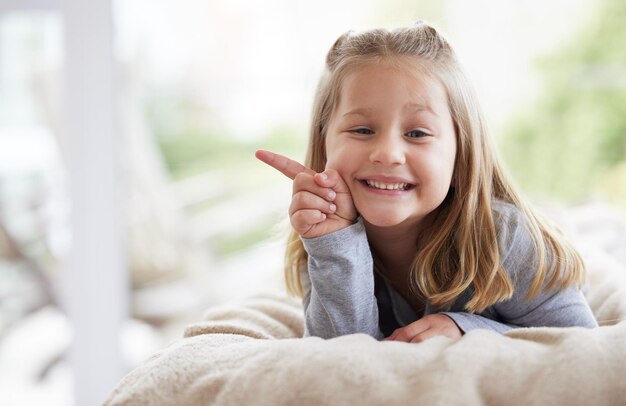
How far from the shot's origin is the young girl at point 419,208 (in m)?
1.14

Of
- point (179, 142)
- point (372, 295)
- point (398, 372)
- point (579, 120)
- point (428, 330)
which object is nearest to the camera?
point (398, 372)

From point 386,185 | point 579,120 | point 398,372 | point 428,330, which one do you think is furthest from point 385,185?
point 579,120

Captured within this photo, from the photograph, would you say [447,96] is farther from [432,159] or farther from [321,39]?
[321,39]

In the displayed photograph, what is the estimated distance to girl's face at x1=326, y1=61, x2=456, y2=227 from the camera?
1.14m

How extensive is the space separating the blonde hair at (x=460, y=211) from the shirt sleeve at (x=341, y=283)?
120 millimetres

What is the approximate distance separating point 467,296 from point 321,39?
6.96 feet

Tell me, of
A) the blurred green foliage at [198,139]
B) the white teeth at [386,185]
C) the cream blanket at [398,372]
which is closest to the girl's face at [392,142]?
the white teeth at [386,185]

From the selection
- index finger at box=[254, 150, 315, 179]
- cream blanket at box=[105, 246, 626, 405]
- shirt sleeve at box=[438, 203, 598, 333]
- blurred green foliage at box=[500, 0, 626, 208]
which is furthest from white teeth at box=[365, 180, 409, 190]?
blurred green foliage at box=[500, 0, 626, 208]

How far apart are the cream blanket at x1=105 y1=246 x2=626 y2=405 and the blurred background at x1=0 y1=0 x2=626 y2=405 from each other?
0.62 meters

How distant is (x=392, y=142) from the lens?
112 cm

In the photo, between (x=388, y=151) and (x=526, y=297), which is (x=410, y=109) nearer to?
(x=388, y=151)

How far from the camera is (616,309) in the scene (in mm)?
1302

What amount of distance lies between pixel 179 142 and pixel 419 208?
2.12 meters

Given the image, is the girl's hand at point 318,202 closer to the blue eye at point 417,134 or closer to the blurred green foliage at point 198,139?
the blue eye at point 417,134
